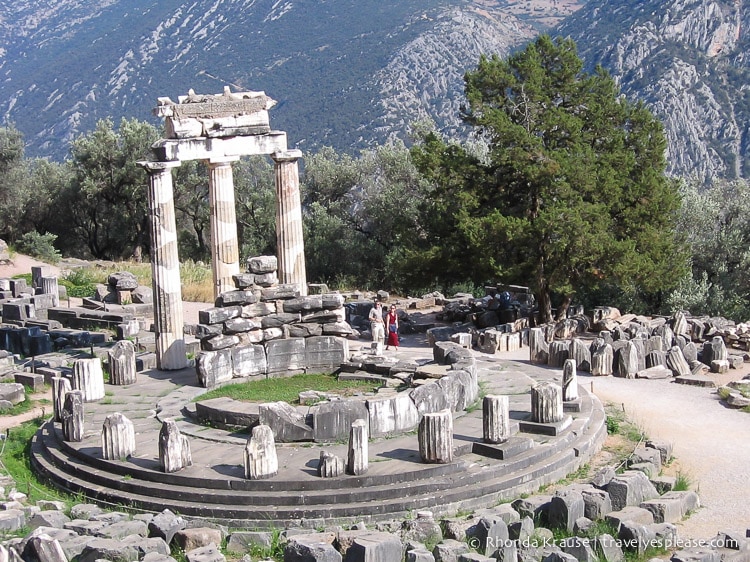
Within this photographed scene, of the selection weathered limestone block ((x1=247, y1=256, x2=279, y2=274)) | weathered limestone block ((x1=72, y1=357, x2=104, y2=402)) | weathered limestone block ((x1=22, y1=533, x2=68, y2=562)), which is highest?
weathered limestone block ((x1=247, y1=256, x2=279, y2=274))

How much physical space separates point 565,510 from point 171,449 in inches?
226

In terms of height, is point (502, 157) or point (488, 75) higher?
point (488, 75)

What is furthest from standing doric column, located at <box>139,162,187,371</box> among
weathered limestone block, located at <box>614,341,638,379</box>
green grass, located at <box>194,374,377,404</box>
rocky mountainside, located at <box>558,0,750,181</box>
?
rocky mountainside, located at <box>558,0,750,181</box>

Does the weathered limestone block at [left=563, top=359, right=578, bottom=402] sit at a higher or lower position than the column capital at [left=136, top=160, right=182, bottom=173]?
lower

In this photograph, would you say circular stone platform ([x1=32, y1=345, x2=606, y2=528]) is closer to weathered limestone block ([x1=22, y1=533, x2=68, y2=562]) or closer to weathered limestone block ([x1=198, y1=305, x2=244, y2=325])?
weathered limestone block ([x1=198, y1=305, x2=244, y2=325])

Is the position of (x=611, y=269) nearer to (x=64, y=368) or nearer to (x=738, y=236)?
(x=738, y=236)

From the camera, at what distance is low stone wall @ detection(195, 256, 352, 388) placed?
19.9m

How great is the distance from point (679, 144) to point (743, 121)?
5604 mm

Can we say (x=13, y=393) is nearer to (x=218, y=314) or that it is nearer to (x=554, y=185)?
(x=218, y=314)

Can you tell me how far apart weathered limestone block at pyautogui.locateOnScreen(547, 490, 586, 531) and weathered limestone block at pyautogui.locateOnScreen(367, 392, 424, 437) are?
3698 mm

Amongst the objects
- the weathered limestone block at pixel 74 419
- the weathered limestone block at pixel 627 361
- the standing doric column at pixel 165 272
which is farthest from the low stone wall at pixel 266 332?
the weathered limestone block at pixel 627 361

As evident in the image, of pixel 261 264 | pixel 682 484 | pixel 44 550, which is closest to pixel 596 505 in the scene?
pixel 682 484

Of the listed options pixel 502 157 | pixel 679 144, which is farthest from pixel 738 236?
pixel 679 144

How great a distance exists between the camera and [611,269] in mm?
26719
